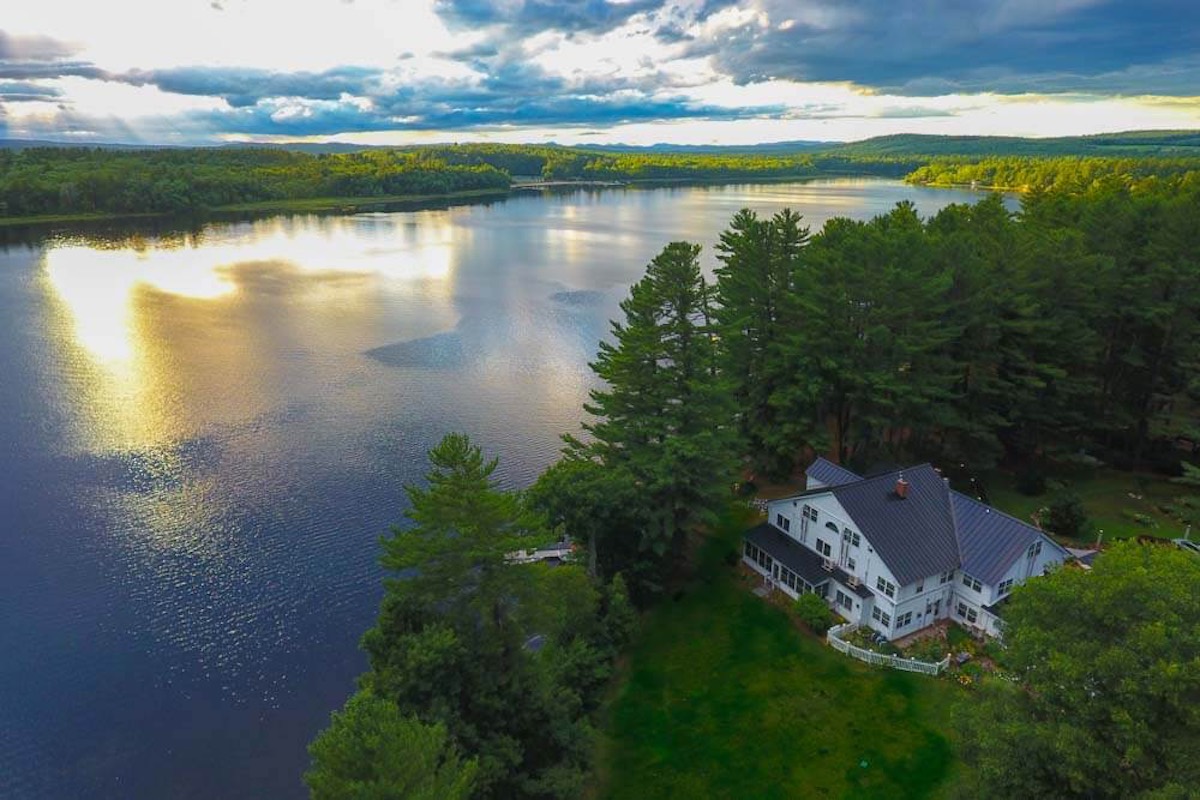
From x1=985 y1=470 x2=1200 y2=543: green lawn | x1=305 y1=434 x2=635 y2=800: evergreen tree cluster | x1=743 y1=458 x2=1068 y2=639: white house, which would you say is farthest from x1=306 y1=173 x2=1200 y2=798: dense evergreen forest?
x1=743 y1=458 x2=1068 y2=639: white house

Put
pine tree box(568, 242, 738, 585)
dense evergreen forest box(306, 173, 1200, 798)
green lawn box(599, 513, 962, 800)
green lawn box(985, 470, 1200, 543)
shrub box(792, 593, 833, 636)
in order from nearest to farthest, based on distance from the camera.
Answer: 1. dense evergreen forest box(306, 173, 1200, 798)
2. green lawn box(599, 513, 962, 800)
3. shrub box(792, 593, 833, 636)
4. pine tree box(568, 242, 738, 585)
5. green lawn box(985, 470, 1200, 543)

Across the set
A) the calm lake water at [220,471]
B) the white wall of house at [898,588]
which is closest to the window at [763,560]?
the white wall of house at [898,588]

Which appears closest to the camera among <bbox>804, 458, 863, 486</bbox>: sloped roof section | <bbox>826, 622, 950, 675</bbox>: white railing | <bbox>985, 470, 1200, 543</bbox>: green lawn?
<bbox>826, 622, 950, 675</bbox>: white railing

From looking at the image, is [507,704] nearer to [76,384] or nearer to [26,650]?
[26,650]

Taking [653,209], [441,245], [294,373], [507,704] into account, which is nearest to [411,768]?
[507,704]

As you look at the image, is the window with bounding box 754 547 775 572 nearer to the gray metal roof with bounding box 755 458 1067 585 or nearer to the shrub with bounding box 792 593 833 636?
the gray metal roof with bounding box 755 458 1067 585

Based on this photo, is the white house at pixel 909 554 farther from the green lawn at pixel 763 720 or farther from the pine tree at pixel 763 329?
the pine tree at pixel 763 329

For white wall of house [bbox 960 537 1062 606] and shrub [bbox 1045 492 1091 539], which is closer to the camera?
white wall of house [bbox 960 537 1062 606]
